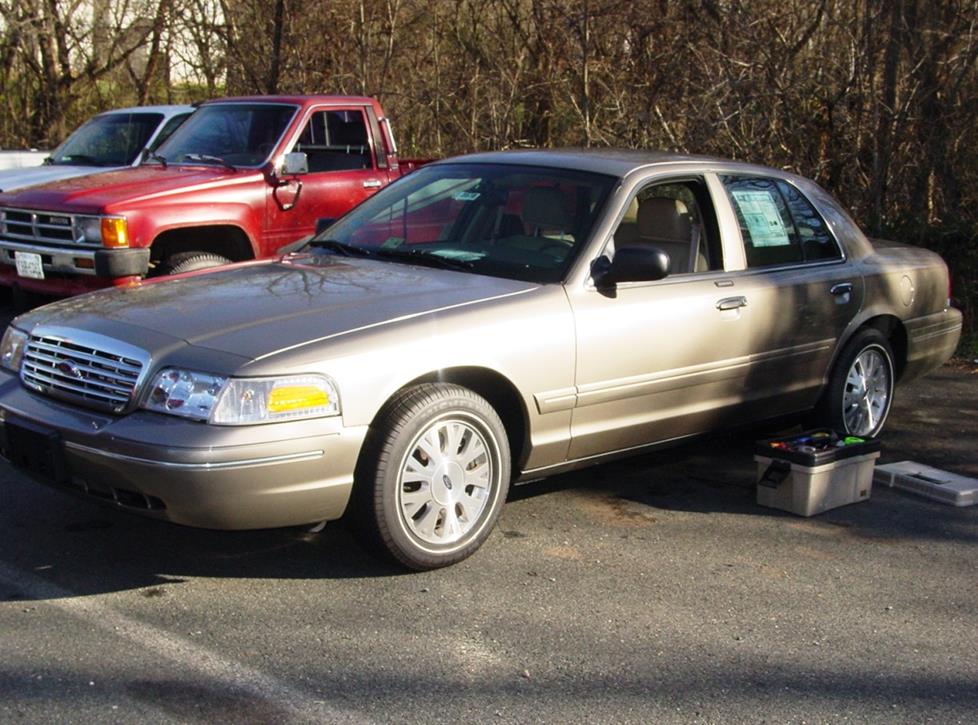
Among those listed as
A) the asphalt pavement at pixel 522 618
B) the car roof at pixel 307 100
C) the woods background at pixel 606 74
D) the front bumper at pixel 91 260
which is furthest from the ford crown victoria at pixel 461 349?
the woods background at pixel 606 74

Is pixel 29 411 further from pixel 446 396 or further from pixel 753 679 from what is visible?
pixel 753 679

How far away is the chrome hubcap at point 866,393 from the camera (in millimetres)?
6484

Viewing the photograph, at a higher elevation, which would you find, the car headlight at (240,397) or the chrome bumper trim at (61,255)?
the car headlight at (240,397)

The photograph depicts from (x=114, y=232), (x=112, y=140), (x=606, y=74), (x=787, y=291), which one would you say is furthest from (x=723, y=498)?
(x=606, y=74)

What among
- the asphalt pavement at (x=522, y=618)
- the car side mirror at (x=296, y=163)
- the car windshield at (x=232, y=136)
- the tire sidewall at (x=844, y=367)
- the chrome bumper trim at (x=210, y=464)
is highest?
the car windshield at (x=232, y=136)

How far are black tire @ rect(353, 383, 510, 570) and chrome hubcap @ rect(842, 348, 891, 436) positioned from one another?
249 centimetres

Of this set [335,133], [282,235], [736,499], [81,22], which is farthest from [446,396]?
[81,22]

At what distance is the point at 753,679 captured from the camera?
3.85m

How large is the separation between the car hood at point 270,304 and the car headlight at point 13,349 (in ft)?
0.17

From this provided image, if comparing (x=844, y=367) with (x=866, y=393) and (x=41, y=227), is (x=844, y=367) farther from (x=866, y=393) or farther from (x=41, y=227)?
(x=41, y=227)

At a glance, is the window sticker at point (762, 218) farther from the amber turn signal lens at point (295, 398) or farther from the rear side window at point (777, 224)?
the amber turn signal lens at point (295, 398)

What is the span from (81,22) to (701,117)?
11.9 metres

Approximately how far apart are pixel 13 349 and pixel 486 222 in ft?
6.82

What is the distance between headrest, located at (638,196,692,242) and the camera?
19.2 ft
